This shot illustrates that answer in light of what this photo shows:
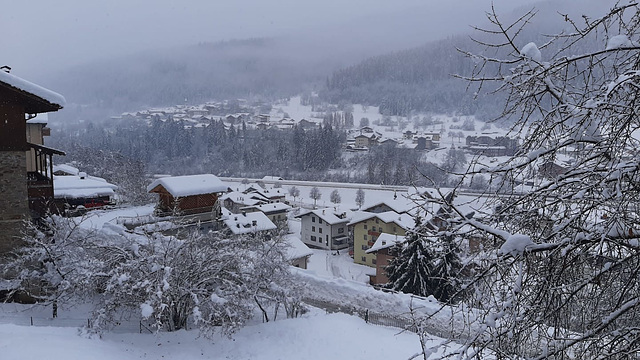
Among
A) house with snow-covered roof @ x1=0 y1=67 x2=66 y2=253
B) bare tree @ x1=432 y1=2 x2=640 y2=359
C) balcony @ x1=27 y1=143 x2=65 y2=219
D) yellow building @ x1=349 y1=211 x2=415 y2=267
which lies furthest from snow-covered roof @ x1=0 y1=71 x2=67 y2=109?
yellow building @ x1=349 y1=211 x2=415 y2=267

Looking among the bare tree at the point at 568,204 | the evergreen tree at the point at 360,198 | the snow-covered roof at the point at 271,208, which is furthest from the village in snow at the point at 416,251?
the evergreen tree at the point at 360,198

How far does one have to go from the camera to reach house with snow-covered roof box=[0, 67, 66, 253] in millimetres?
11438

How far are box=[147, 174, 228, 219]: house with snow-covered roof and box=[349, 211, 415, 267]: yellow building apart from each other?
49.1ft

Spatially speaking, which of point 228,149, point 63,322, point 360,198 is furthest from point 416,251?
point 228,149

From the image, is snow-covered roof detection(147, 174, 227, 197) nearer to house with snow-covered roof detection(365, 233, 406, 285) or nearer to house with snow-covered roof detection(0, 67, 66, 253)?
house with snow-covered roof detection(0, 67, 66, 253)

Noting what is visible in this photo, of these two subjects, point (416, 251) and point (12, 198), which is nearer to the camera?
point (12, 198)

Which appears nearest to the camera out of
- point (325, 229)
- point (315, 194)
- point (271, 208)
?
point (325, 229)

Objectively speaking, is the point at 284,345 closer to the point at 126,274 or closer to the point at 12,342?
the point at 126,274

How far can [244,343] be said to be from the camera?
12.4 m

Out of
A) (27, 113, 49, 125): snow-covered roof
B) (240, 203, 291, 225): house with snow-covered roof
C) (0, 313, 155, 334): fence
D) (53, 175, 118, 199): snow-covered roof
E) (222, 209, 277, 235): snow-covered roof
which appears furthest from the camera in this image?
(240, 203, 291, 225): house with snow-covered roof

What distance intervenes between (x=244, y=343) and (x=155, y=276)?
2.91m

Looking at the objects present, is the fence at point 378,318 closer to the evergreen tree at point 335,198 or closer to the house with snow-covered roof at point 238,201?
the house with snow-covered roof at point 238,201

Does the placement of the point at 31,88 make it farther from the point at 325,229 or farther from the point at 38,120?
the point at 325,229

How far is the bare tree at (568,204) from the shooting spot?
7.59ft
